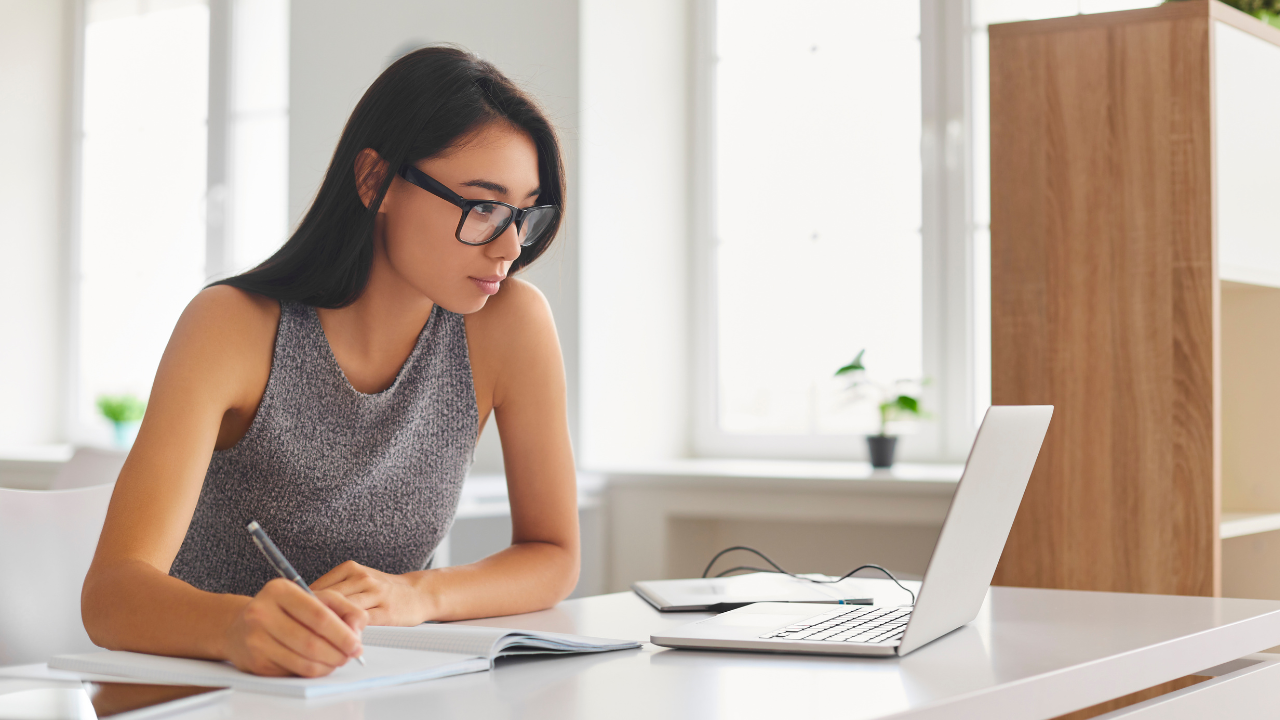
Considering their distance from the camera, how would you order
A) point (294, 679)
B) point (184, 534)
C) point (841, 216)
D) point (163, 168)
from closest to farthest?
point (294, 679)
point (184, 534)
point (841, 216)
point (163, 168)

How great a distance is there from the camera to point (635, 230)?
2996 mm

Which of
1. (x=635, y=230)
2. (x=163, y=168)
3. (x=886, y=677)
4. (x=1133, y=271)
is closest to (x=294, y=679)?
(x=886, y=677)

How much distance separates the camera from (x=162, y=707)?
2.26 ft

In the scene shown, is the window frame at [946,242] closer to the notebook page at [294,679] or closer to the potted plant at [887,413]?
the potted plant at [887,413]

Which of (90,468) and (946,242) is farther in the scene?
(946,242)

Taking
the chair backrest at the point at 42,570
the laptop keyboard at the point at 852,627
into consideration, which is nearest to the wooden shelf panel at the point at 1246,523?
the laptop keyboard at the point at 852,627

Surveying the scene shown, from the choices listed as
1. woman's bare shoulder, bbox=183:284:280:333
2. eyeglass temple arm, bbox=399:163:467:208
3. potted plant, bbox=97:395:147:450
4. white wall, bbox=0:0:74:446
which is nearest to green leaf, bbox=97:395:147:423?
potted plant, bbox=97:395:147:450

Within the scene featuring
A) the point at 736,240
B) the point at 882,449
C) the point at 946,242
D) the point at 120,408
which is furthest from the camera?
the point at 120,408

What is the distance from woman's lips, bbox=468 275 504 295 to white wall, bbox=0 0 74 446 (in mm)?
3304

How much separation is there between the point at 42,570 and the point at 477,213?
0.69 metres

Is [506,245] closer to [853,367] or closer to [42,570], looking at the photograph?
[42,570]

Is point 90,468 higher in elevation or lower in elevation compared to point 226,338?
lower

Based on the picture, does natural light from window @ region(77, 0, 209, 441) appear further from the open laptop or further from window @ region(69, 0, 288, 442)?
the open laptop

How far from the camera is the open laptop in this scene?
2.86ft
